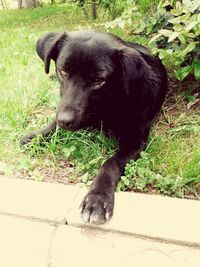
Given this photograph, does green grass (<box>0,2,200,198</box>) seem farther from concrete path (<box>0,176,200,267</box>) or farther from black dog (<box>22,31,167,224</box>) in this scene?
concrete path (<box>0,176,200,267</box>)

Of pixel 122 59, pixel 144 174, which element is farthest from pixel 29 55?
pixel 144 174

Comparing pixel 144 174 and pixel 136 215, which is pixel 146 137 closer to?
pixel 144 174

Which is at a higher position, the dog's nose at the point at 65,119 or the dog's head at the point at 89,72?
the dog's head at the point at 89,72

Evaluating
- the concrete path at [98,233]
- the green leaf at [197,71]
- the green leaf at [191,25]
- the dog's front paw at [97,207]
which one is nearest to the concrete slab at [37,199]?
the concrete path at [98,233]

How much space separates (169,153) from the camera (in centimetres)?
275

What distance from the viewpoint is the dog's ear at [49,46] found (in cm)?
286

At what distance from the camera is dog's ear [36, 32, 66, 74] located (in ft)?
9.39

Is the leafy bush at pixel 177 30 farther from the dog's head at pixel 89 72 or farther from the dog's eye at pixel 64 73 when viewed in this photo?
the dog's eye at pixel 64 73

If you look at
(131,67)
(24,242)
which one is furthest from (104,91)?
(24,242)

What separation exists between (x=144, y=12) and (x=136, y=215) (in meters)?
2.84

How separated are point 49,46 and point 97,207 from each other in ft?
4.18

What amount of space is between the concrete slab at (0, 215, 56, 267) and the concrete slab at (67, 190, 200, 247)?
16 cm

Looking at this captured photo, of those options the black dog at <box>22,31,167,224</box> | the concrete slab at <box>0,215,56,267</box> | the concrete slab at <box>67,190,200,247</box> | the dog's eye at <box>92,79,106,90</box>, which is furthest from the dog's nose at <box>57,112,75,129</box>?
the concrete slab at <box>0,215,56,267</box>

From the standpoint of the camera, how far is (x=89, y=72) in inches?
102
